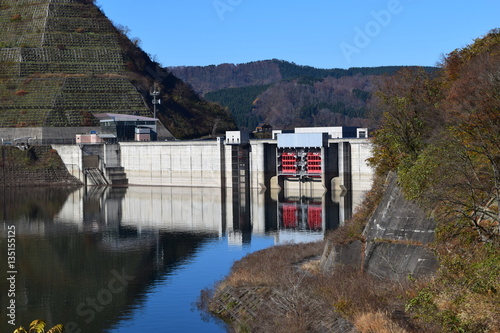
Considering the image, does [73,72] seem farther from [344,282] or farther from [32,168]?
[344,282]

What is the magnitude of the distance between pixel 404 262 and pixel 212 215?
1796 inches

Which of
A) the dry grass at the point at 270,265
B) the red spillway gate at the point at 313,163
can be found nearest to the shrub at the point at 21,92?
the red spillway gate at the point at 313,163

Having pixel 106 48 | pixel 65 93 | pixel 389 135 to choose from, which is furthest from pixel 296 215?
pixel 106 48

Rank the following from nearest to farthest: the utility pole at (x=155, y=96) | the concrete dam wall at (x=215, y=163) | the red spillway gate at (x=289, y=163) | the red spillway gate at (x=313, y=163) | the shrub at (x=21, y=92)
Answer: the concrete dam wall at (x=215, y=163), the red spillway gate at (x=313, y=163), the red spillway gate at (x=289, y=163), the shrub at (x=21, y=92), the utility pole at (x=155, y=96)

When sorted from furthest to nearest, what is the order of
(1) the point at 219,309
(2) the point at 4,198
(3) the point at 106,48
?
(3) the point at 106,48, (2) the point at 4,198, (1) the point at 219,309

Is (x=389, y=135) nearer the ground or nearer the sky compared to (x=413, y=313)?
nearer the sky

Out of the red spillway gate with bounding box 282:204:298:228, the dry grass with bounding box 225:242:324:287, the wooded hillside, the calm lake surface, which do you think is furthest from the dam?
the dry grass with bounding box 225:242:324:287

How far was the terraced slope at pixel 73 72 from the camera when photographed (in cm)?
12862

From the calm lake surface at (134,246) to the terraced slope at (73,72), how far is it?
27.9 m

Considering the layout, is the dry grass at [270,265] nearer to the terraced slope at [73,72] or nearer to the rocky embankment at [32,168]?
the rocky embankment at [32,168]

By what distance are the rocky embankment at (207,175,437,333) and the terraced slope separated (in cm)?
9337

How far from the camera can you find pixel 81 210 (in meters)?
83.1

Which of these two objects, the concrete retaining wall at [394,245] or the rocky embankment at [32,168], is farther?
the rocky embankment at [32,168]

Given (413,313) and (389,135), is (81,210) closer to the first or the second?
(389,135)
